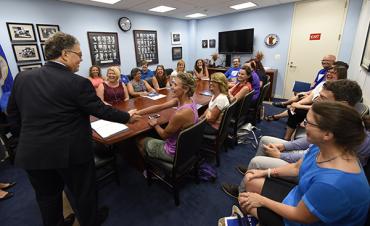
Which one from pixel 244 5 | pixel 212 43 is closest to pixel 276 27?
pixel 244 5

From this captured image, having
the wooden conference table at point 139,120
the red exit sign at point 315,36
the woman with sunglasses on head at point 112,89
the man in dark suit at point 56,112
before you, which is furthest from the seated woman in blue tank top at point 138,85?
the red exit sign at point 315,36

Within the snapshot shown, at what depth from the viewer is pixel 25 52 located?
146 inches

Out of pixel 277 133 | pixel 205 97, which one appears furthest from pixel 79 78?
pixel 277 133

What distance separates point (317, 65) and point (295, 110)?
2.88m

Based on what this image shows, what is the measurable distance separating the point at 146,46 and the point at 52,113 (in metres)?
5.18

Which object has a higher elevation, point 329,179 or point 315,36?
point 315,36

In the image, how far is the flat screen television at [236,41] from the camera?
18.4 ft

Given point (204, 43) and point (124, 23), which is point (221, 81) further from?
point (204, 43)

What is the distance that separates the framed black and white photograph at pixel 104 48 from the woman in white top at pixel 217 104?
3.71 m

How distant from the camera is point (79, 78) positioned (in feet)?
3.78

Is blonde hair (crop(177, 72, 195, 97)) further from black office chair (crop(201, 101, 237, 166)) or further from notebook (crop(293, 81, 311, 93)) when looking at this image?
notebook (crop(293, 81, 311, 93))

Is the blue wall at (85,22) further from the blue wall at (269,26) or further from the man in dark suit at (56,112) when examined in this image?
the man in dark suit at (56,112)

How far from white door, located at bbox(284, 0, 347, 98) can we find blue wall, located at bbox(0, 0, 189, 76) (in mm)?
3806

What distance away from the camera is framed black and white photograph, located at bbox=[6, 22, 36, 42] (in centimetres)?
348
